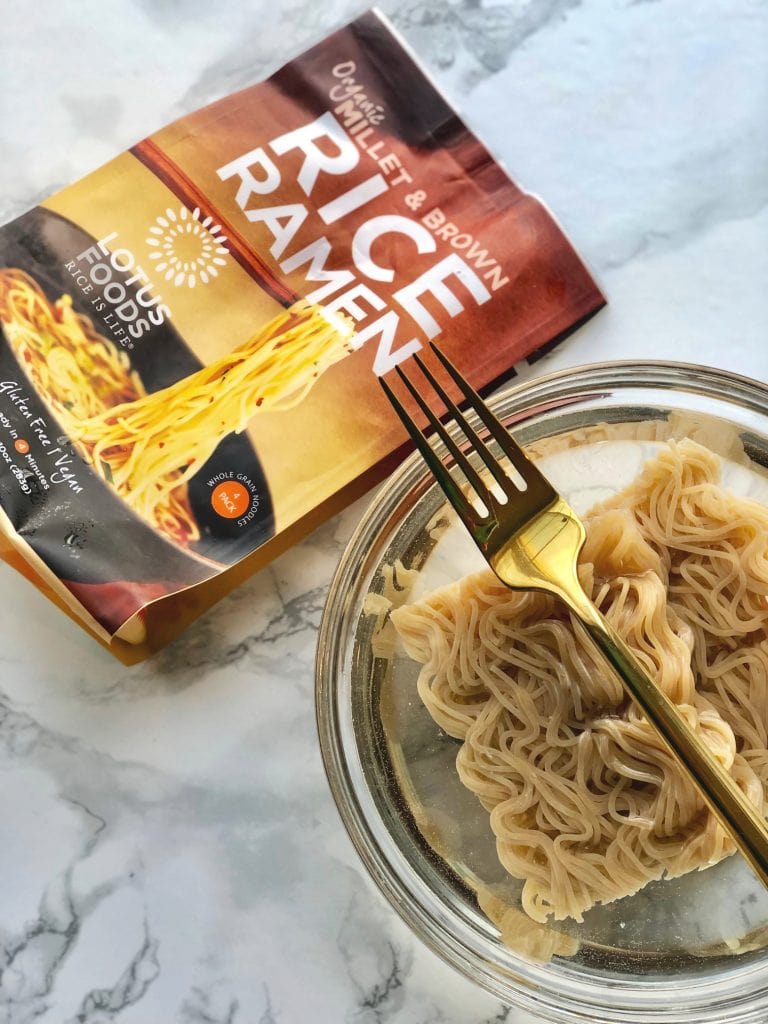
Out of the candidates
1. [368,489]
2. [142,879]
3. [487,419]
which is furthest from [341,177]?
[142,879]

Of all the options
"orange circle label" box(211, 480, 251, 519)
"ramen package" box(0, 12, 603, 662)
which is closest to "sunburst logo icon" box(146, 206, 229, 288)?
"ramen package" box(0, 12, 603, 662)

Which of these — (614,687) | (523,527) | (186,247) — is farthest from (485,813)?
(186,247)

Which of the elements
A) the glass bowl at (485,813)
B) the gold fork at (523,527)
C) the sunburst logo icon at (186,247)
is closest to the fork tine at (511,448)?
the gold fork at (523,527)

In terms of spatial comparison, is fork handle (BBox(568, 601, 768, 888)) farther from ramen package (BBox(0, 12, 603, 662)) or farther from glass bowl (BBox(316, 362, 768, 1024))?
ramen package (BBox(0, 12, 603, 662))

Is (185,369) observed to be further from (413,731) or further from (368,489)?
(413,731)

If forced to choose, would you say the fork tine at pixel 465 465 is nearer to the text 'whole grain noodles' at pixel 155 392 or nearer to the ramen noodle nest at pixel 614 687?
the ramen noodle nest at pixel 614 687
